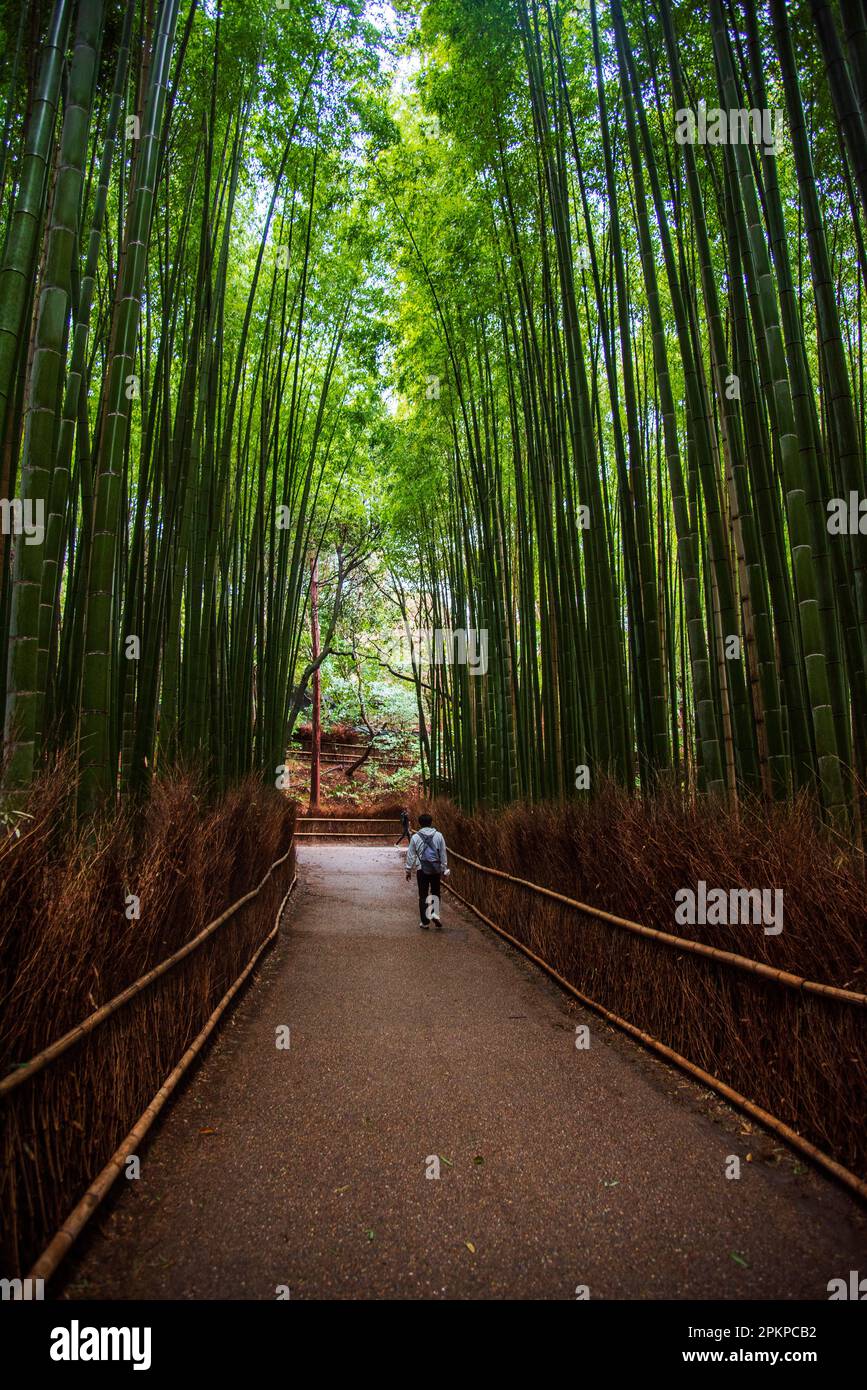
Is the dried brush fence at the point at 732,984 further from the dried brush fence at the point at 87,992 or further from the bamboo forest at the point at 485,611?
the dried brush fence at the point at 87,992

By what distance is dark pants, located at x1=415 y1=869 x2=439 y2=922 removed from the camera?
489 centimetres

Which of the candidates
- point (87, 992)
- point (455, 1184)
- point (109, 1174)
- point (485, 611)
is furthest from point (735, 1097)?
point (485, 611)

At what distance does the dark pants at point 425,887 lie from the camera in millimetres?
4890

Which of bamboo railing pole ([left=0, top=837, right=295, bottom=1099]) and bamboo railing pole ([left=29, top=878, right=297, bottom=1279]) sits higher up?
bamboo railing pole ([left=0, top=837, right=295, bottom=1099])

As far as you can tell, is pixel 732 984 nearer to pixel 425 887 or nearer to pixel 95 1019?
pixel 95 1019

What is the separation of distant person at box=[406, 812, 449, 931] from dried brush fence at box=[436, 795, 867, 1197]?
1.44 m

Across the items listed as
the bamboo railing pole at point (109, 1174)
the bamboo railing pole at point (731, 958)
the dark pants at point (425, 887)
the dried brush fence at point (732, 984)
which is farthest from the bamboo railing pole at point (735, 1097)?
the dark pants at point (425, 887)

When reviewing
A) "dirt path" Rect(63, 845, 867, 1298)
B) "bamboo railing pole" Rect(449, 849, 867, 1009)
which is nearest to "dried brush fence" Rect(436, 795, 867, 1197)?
"bamboo railing pole" Rect(449, 849, 867, 1009)

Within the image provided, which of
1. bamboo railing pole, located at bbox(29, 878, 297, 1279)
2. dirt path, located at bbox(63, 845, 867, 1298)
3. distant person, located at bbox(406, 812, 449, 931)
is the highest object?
distant person, located at bbox(406, 812, 449, 931)

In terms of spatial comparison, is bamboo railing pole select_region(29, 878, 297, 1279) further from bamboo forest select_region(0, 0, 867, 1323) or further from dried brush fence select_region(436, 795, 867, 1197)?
dried brush fence select_region(436, 795, 867, 1197)

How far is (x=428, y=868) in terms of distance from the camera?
16.4 feet

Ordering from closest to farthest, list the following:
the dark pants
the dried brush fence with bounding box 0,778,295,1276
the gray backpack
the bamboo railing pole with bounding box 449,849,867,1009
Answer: the dried brush fence with bounding box 0,778,295,1276, the bamboo railing pole with bounding box 449,849,867,1009, the dark pants, the gray backpack

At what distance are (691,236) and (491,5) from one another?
173 cm
